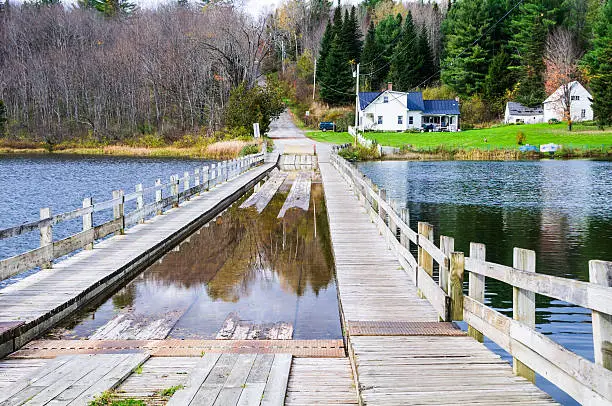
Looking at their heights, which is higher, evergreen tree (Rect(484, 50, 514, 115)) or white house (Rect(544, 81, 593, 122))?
evergreen tree (Rect(484, 50, 514, 115))

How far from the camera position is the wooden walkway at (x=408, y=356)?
5227 millimetres

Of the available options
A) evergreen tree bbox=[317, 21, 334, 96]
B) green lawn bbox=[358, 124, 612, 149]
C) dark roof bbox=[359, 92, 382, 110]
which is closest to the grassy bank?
green lawn bbox=[358, 124, 612, 149]

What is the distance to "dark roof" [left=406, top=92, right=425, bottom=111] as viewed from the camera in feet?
268

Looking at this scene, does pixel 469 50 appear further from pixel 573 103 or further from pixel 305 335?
pixel 305 335

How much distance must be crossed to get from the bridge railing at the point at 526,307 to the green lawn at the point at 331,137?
2385 inches

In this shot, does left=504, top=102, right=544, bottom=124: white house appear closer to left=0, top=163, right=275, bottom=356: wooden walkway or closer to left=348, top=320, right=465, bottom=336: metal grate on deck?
left=0, top=163, right=275, bottom=356: wooden walkway

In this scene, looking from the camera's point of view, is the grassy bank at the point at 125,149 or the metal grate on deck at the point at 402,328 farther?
the grassy bank at the point at 125,149

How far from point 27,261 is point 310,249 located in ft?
21.8

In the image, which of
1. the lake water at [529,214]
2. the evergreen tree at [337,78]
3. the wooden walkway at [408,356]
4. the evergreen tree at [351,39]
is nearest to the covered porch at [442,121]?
the evergreen tree at [337,78]

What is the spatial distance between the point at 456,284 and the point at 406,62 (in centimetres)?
9036

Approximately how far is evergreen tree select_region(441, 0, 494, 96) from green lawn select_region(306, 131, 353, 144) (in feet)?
69.2

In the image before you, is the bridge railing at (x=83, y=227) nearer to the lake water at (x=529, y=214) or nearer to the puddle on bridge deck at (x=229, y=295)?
the puddle on bridge deck at (x=229, y=295)

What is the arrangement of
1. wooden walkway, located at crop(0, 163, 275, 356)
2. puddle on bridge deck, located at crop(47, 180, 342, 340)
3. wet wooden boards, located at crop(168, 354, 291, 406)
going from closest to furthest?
wet wooden boards, located at crop(168, 354, 291, 406) < wooden walkway, located at crop(0, 163, 275, 356) < puddle on bridge deck, located at crop(47, 180, 342, 340)

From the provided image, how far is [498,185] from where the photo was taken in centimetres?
3766
